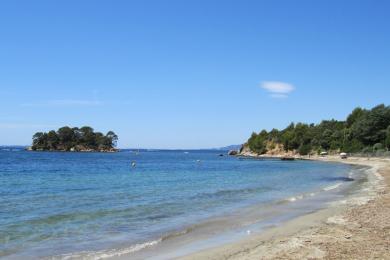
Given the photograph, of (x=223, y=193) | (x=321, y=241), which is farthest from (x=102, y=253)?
(x=223, y=193)

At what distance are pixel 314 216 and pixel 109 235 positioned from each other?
9306 mm

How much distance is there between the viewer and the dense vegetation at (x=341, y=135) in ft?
402

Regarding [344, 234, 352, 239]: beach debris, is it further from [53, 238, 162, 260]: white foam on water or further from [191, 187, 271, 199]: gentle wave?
[191, 187, 271, 199]: gentle wave

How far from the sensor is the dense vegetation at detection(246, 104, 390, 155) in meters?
123

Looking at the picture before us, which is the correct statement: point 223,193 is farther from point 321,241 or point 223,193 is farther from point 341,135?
point 341,135

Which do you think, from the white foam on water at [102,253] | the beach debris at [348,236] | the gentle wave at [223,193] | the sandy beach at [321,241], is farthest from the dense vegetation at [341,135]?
the white foam on water at [102,253]

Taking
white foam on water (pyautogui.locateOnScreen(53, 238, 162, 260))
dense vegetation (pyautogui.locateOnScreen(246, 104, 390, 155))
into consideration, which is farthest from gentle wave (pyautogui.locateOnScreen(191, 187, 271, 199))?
dense vegetation (pyautogui.locateOnScreen(246, 104, 390, 155))

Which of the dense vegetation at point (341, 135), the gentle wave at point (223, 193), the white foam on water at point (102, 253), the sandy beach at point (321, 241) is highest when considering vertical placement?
the dense vegetation at point (341, 135)

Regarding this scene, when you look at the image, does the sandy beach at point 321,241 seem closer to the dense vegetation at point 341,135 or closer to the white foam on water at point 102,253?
the white foam on water at point 102,253

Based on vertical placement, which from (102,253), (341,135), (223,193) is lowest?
(102,253)

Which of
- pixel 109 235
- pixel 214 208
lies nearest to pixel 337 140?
pixel 214 208

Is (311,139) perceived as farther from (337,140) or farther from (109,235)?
(109,235)

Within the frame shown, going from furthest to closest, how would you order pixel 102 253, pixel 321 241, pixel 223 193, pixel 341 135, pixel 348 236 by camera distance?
pixel 341 135
pixel 223 193
pixel 348 236
pixel 321 241
pixel 102 253

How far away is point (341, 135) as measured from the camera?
469 ft
